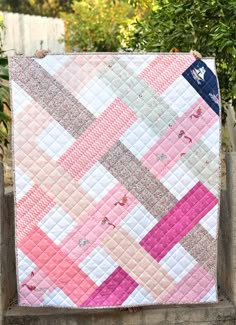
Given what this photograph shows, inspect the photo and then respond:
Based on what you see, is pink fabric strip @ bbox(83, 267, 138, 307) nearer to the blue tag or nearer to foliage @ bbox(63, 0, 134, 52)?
the blue tag

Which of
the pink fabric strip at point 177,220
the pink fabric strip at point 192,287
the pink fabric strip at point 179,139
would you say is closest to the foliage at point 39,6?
the pink fabric strip at point 179,139

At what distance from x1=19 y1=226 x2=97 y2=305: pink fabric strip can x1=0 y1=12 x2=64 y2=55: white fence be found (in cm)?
710

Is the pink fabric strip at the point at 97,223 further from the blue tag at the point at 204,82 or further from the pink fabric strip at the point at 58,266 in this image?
the blue tag at the point at 204,82

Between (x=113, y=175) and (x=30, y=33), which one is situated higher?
(x=113, y=175)

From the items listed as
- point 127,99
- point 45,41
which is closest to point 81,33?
point 45,41

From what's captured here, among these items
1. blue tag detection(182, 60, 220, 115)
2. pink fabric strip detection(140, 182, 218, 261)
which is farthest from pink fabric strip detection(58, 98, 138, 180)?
pink fabric strip detection(140, 182, 218, 261)

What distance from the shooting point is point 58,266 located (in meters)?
3.11

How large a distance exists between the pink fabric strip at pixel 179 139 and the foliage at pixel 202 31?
2.28 feet

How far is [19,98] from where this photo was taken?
120 inches

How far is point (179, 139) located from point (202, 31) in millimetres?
1233

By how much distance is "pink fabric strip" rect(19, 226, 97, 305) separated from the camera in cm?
308

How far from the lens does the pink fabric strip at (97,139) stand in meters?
3.08

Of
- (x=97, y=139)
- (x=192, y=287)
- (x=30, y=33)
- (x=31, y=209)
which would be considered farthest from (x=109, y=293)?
(x=30, y=33)

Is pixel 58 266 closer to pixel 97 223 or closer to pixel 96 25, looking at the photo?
pixel 97 223
